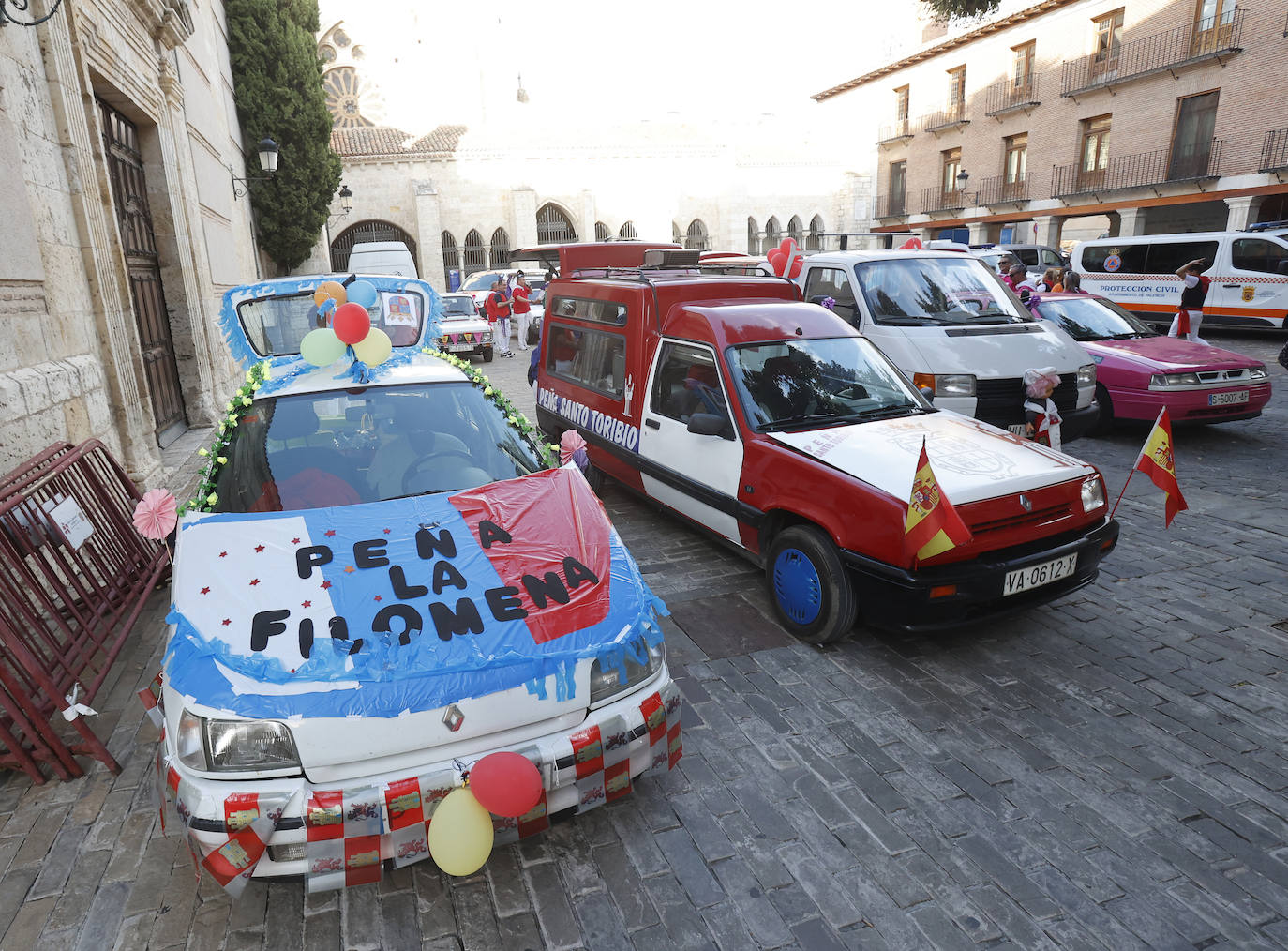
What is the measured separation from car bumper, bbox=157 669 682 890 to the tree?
22.3 meters

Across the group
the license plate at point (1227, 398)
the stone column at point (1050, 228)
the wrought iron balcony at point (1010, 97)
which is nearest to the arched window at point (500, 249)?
the wrought iron balcony at point (1010, 97)

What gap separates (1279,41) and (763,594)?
94.1ft

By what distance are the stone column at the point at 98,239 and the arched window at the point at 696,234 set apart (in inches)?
1427

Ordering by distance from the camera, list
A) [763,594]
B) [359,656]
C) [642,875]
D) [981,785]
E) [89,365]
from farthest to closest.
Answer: [89,365] < [763,594] < [981,785] < [642,875] < [359,656]

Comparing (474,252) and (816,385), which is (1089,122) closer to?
(474,252)

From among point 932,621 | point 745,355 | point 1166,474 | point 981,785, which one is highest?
point 745,355

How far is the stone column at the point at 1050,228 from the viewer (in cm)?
3084

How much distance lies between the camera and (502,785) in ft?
7.80

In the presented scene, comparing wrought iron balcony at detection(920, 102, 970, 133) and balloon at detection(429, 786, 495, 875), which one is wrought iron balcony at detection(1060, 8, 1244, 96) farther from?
balloon at detection(429, 786, 495, 875)

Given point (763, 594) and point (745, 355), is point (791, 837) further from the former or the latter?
point (745, 355)

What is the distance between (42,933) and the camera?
2598 mm

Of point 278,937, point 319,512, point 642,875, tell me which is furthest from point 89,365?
point 642,875

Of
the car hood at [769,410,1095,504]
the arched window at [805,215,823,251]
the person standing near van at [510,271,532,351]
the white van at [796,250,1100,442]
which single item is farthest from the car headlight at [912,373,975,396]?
the arched window at [805,215,823,251]

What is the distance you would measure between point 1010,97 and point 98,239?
3502 centimetres
